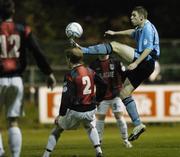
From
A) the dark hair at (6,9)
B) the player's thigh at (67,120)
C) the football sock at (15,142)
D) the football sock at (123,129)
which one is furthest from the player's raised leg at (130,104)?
the dark hair at (6,9)

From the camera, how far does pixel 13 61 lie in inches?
476

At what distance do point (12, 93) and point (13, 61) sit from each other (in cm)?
48

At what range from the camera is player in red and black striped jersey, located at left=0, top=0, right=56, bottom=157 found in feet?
39.4

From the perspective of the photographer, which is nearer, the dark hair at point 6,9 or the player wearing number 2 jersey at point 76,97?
the dark hair at point 6,9

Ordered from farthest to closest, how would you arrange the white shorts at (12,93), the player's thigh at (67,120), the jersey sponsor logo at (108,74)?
the jersey sponsor logo at (108,74)
the player's thigh at (67,120)
the white shorts at (12,93)

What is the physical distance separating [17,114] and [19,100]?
0.69 ft

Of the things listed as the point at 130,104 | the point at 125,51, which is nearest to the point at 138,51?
the point at 125,51

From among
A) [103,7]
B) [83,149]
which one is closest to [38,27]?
[103,7]

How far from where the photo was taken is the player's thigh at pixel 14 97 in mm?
12180

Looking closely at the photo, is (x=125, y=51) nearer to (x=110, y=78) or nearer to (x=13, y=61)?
(x=110, y=78)

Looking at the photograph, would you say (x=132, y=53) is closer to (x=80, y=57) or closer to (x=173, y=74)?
(x=80, y=57)

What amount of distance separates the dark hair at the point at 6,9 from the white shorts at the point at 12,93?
3.03ft

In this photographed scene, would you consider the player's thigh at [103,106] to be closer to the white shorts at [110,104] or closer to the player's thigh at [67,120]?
the white shorts at [110,104]

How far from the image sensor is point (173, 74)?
3569 centimetres
